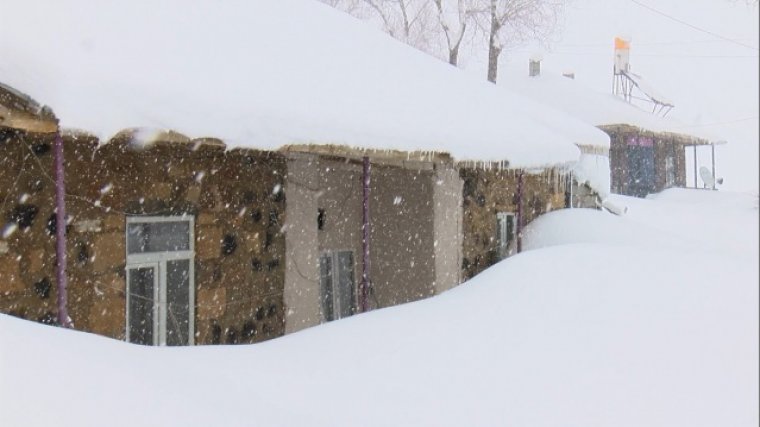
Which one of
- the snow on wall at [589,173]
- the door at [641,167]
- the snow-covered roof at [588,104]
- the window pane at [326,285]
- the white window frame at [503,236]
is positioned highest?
the snow-covered roof at [588,104]

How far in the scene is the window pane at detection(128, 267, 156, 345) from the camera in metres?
5.84

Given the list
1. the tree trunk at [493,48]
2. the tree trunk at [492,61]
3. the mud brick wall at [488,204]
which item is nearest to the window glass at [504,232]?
the mud brick wall at [488,204]

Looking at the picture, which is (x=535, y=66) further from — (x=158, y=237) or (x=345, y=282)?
(x=158, y=237)

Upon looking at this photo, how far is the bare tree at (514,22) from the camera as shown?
20.0m

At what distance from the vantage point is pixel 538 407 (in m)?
3.35

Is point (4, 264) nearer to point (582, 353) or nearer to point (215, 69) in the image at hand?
point (215, 69)

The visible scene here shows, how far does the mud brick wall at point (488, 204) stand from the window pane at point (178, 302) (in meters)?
3.61

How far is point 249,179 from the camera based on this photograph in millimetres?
6770

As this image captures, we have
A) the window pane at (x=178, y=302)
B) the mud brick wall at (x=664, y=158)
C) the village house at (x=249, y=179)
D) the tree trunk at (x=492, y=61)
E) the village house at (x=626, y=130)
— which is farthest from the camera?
the mud brick wall at (x=664, y=158)

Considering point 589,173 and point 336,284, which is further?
point 589,173

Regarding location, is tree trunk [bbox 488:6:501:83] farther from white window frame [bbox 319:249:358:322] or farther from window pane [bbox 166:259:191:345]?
window pane [bbox 166:259:191:345]

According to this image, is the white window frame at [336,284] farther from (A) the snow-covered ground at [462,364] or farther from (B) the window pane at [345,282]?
(A) the snow-covered ground at [462,364]

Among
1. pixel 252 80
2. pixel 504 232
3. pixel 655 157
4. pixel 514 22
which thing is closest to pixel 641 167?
pixel 655 157

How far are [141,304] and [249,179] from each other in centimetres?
160
